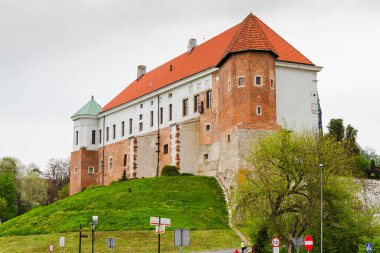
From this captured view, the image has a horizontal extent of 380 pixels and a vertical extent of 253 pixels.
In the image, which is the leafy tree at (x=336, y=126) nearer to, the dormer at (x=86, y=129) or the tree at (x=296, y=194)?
the dormer at (x=86, y=129)

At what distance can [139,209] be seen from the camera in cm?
5566

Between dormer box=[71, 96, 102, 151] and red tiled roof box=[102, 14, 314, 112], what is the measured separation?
1977 mm

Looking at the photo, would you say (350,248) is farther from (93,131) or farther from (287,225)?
(93,131)

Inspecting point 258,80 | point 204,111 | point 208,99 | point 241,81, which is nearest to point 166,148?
point 204,111

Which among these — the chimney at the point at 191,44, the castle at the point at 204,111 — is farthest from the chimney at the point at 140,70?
the chimney at the point at 191,44

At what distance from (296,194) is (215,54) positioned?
2823 centimetres

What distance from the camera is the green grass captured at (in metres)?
46.8

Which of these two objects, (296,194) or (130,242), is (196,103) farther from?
(296,194)

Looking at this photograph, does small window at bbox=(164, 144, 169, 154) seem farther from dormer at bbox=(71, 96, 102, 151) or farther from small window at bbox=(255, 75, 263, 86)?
dormer at bbox=(71, 96, 102, 151)

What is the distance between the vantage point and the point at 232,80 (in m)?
58.0

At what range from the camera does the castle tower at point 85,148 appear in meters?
85.8

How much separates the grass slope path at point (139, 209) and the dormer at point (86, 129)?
2320 centimetres

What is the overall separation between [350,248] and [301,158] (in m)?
6.05

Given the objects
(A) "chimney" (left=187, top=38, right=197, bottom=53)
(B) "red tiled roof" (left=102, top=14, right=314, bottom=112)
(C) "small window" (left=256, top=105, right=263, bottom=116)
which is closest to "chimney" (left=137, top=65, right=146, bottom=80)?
(B) "red tiled roof" (left=102, top=14, right=314, bottom=112)
